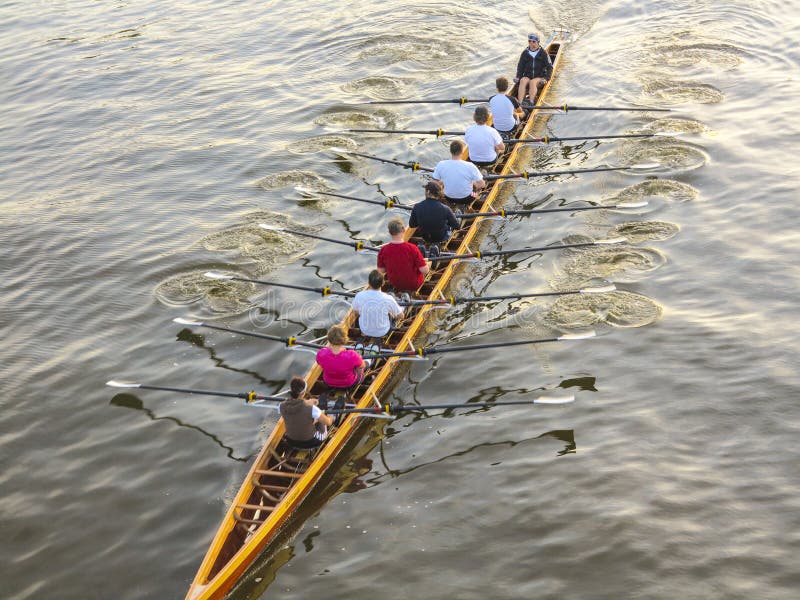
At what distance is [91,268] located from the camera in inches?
679

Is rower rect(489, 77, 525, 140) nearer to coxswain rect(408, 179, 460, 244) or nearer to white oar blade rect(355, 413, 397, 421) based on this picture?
coxswain rect(408, 179, 460, 244)

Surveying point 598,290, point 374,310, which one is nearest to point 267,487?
point 374,310

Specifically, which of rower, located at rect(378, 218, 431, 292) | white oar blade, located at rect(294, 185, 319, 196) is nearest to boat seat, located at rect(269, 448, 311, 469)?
rower, located at rect(378, 218, 431, 292)

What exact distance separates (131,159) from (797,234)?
17.6 metres

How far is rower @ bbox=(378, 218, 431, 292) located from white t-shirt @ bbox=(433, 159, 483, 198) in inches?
128

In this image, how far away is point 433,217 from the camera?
15516mm

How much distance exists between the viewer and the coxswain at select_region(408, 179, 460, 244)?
15.5 metres

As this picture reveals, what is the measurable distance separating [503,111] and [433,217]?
591 centimetres

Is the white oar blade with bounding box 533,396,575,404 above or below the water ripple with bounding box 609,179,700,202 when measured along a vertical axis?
below

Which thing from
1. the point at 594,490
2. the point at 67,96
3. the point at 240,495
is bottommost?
the point at 594,490

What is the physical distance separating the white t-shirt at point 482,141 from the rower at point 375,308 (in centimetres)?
685

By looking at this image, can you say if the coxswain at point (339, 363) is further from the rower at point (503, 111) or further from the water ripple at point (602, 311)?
the rower at point (503, 111)

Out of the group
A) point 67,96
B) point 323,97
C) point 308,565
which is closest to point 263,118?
point 323,97

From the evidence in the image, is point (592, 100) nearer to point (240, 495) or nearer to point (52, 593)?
point (240, 495)
